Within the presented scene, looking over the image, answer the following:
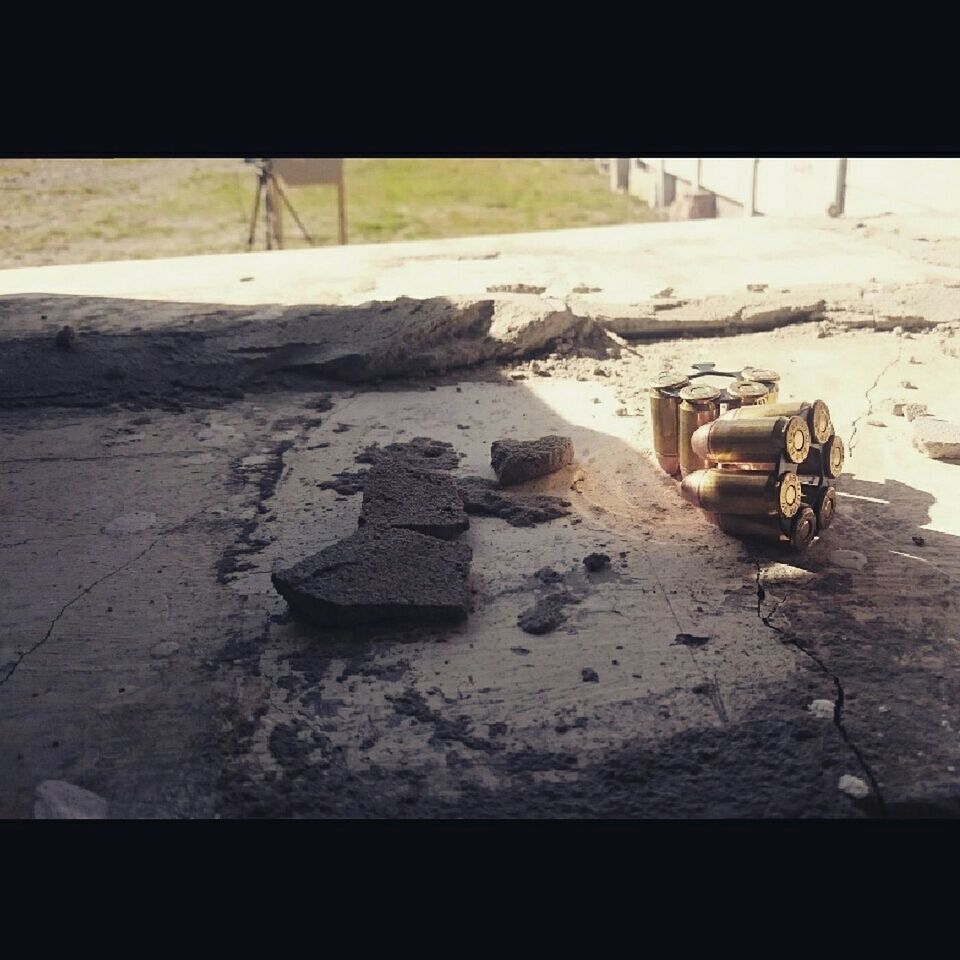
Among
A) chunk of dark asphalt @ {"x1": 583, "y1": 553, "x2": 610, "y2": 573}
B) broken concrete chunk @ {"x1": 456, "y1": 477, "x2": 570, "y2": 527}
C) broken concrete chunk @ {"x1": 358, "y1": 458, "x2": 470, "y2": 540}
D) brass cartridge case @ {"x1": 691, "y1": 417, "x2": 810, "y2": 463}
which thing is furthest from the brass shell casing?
broken concrete chunk @ {"x1": 358, "y1": 458, "x2": 470, "y2": 540}

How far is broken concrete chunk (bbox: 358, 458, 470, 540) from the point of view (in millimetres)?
4770

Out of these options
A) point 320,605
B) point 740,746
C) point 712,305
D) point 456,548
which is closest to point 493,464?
point 456,548

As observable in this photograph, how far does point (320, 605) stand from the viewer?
13.5 ft

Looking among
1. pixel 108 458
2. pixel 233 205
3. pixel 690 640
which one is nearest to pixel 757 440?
pixel 690 640

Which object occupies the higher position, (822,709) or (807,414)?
(807,414)

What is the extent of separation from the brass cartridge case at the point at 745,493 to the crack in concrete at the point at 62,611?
7.64ft

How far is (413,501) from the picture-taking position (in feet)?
16.2

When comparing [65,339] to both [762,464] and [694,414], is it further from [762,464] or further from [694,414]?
[762,464]

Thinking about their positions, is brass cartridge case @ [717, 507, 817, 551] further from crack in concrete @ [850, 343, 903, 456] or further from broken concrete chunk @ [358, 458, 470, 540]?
crack in concrete @ [850, 343, 903, 456]

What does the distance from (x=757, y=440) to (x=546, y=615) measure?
1113 mm

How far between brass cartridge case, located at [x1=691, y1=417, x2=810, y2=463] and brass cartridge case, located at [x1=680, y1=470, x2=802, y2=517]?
68mm

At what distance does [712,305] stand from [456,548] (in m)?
3.95

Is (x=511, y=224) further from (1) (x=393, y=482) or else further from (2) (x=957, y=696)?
(2) (x=957, y=696)

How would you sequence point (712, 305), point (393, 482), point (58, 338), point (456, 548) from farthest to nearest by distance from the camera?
1. point (712, 305)
2. point (58, 338)
3. point (393, 482)
4. point (456, 548)
